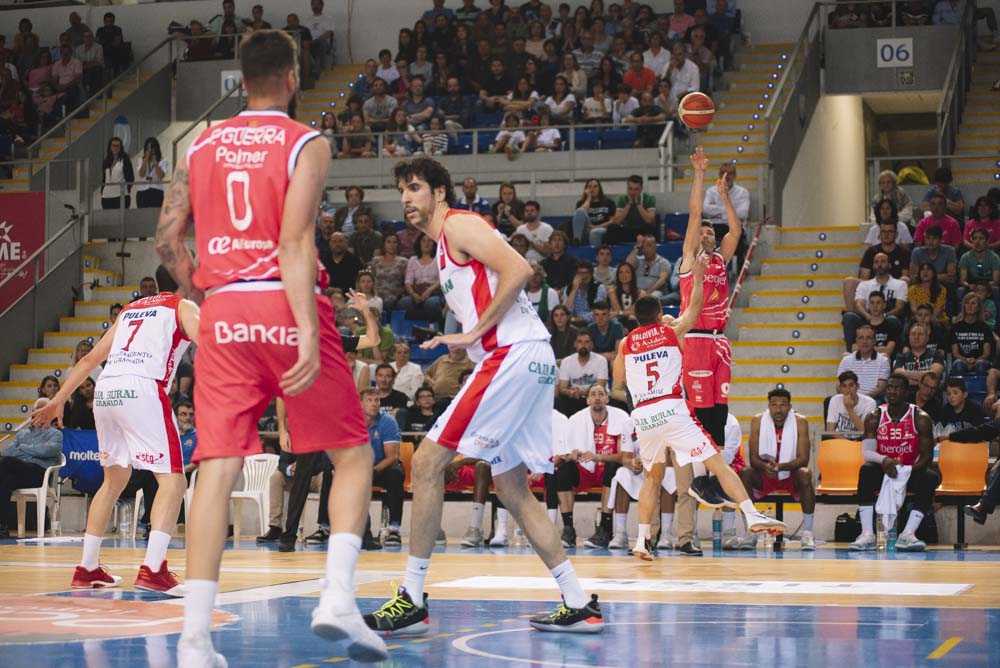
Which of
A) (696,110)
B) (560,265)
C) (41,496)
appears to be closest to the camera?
(696,110)

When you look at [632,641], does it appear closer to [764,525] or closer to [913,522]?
[764,525]

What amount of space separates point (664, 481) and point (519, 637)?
6.34m

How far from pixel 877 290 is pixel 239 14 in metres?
14.0

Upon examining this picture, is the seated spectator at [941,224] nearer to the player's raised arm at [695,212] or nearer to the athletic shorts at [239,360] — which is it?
the player's raised arm at [695,212]

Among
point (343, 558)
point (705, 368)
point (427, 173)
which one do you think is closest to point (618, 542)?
point (705, 368)

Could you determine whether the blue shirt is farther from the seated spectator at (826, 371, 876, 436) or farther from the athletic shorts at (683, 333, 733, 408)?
the seated spectator at (826, 371, 876, 436)

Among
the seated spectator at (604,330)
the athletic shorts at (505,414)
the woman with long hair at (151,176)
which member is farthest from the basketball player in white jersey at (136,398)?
the woman with long hair at (151,176)

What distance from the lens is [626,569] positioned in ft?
31.2

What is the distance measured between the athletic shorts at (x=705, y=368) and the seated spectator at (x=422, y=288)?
512 cm

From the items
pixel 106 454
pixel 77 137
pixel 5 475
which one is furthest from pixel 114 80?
pixel 106 454

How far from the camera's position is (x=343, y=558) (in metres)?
4.52

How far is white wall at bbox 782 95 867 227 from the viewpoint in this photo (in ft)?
63.9

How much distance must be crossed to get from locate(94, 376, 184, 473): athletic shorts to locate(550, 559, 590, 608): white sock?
2731mm

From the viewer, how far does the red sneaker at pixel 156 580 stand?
7.21 metres
